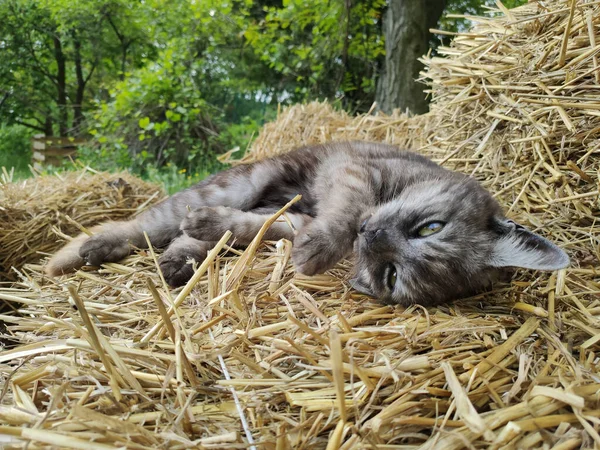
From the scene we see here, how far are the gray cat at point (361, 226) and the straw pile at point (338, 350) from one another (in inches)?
5.8

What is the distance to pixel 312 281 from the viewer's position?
2551 millimetres

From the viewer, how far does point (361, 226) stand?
2.63 metres

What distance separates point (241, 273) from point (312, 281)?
40 cm

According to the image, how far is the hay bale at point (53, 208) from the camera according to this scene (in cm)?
382

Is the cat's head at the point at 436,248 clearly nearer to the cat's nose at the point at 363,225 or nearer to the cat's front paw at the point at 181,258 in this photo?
the cat's nose at the point at 363,225

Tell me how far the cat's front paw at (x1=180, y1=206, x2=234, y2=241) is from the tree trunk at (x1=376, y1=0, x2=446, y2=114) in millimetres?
5453

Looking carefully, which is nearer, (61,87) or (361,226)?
(361,226)

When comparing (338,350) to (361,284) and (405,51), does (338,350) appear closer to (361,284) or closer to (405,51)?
(361,284)

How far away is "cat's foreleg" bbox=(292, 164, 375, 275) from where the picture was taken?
257cm

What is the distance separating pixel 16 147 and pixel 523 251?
22.1 feet

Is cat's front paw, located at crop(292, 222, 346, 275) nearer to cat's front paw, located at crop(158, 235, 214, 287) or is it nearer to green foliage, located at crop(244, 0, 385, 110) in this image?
cat's front paw, located at crop(158, 235, 214, 287)

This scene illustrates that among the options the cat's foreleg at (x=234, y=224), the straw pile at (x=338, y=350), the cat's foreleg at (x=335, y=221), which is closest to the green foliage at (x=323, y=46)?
the straw pile at (x=338, y=350)

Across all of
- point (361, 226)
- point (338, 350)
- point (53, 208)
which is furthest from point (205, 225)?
point (53, 208)

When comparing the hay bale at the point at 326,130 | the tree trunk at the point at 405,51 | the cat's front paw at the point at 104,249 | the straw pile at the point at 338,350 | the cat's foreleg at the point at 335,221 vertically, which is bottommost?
the cat's front paw at the point at 104,249
